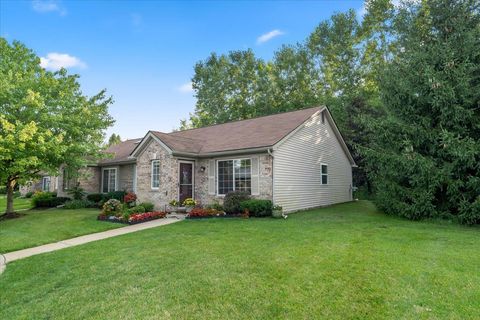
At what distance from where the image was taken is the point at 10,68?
13.6 metres

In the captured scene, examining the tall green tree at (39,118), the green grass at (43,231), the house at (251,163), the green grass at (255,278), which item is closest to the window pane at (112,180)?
the tall green tree at (39,118)

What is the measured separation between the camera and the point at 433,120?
11.0 meters

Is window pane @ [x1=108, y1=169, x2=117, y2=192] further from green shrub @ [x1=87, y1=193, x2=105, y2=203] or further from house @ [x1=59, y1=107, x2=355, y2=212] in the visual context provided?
house @ [x1=59, y1=107, x2=355, y2=212]

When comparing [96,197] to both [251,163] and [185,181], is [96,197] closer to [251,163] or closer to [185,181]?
[185,181]

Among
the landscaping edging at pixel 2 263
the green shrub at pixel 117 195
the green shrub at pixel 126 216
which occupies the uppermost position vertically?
the green shrub at pixel 117 195

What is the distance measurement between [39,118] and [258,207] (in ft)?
35.3

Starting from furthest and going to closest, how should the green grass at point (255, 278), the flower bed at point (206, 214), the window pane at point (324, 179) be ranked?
1. the window pane at point (324, 179)
2. the flower bed at point (206, 214)
3. the green grass at point (255, 278)

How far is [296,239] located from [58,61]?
16.1 metres

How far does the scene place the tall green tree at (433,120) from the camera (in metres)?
9.88

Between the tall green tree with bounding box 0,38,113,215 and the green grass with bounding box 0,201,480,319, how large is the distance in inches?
258

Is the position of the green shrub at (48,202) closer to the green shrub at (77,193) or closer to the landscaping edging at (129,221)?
the green shrub at (77,193)

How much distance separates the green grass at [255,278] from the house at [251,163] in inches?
200

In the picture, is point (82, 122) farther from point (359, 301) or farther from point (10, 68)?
point (359, 301)

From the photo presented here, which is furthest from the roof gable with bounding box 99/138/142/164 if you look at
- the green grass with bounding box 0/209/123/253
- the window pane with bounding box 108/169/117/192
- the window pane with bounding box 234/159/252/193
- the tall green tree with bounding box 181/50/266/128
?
the tall green tree with bounding box 181/50/266/128
